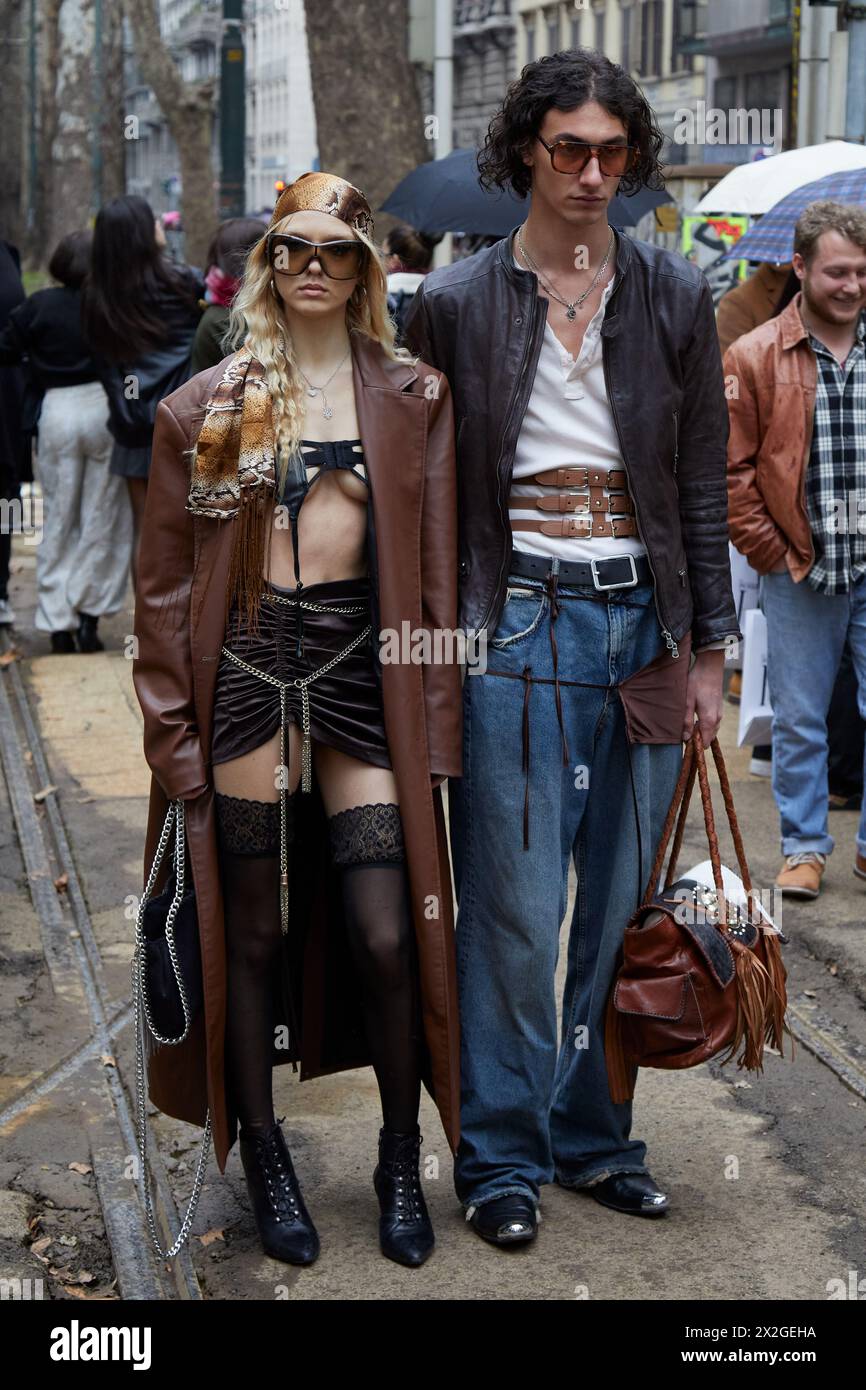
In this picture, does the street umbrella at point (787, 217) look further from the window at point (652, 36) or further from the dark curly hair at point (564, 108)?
the window at point (652, 36)

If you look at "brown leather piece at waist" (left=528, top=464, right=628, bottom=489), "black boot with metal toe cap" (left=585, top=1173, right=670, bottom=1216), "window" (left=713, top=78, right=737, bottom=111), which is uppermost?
"window" (left=713, top=78, right=737, bottom=111)

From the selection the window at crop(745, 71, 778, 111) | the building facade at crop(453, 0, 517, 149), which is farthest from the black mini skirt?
the building facade at crop(453, 0, 517, 149)

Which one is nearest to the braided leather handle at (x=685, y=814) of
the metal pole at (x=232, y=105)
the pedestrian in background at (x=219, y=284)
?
the pedestrian in background at (x=219, y=284)

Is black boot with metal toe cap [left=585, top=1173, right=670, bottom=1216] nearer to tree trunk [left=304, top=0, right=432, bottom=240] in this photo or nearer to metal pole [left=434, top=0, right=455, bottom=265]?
tree trunk [left=304, top=0, right=432, bottom=240]

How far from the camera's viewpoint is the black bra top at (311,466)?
356cm

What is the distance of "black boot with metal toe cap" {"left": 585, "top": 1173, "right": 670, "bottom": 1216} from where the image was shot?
392 cm

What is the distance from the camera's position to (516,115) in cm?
362

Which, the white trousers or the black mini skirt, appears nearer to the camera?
the black mini skirt

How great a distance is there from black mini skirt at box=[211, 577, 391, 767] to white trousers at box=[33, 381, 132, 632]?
6.28 m

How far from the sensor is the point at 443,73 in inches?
645

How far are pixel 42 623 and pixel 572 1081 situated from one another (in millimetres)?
6507

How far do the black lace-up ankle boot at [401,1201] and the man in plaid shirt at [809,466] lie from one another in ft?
8.49

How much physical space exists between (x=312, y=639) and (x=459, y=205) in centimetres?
594

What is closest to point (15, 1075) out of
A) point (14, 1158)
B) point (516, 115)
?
point (14, 1158)
